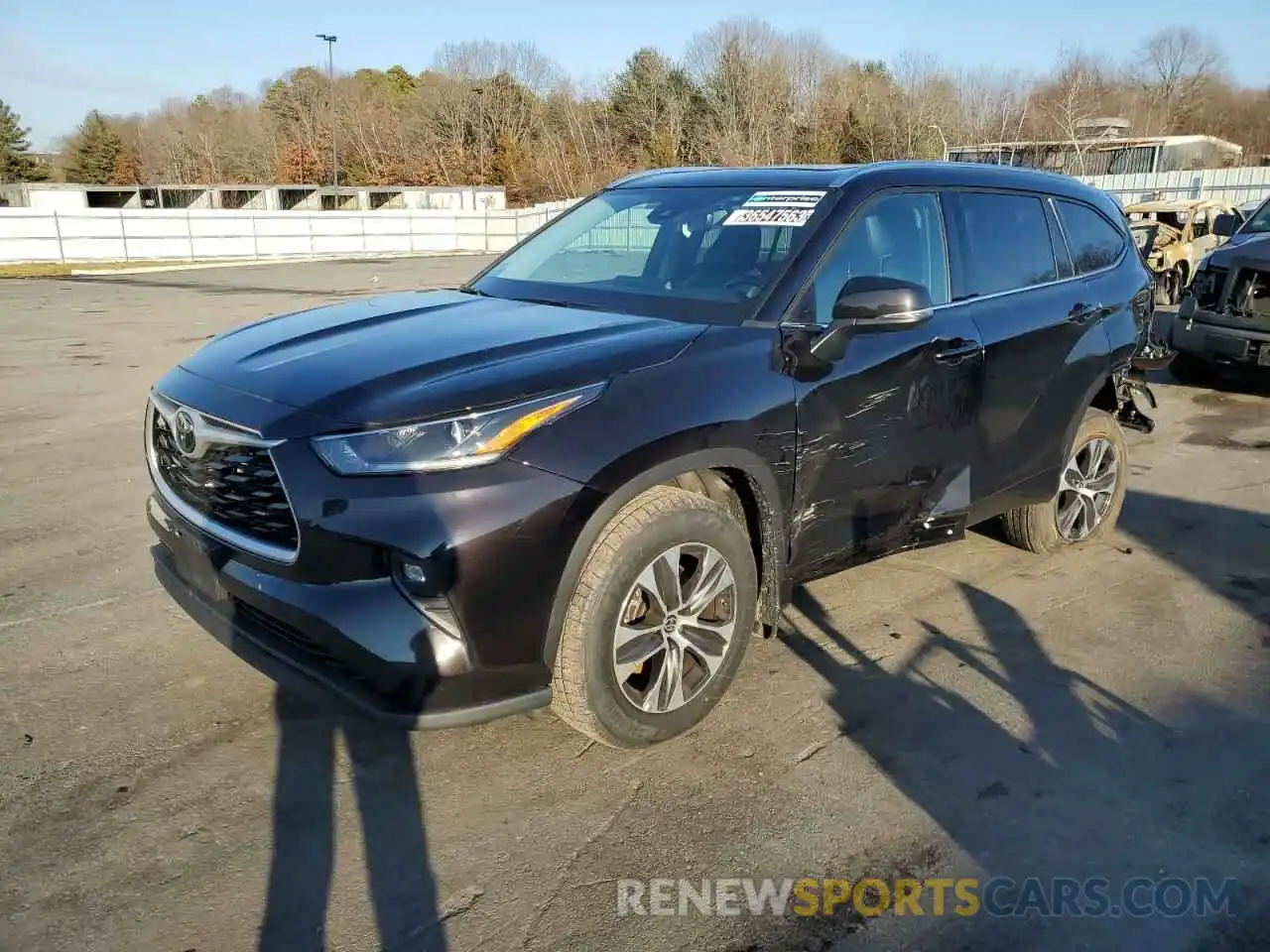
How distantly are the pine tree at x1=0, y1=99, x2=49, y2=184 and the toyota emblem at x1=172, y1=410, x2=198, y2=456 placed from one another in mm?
88110

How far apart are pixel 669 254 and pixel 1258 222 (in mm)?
9651

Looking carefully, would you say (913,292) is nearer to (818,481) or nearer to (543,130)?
(818,481)

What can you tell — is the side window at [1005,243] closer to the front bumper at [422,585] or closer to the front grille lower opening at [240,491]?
the front bumper at [422,585]

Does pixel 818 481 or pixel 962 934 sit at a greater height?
pixel 818 481

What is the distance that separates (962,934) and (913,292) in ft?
6.61

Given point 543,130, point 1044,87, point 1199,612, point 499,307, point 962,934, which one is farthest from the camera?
point 543,130

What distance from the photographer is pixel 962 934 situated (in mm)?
2494

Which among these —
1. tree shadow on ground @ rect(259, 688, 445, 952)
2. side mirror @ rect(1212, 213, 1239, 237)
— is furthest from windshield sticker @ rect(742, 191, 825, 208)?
side mirror @ rect(1212, 213, 1239, 237)

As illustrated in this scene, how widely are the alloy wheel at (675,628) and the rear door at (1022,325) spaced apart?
1556 millimetres

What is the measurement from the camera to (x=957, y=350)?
3980 mm

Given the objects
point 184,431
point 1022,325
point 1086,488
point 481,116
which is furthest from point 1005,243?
point 481,116

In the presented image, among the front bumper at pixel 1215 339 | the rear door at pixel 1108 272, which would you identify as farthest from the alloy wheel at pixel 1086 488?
the front bumper at pixel 1215 339

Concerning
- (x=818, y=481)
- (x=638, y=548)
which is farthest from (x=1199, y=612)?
(x=638, y=548)

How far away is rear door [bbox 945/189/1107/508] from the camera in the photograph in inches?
166
